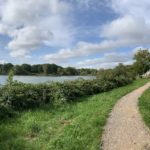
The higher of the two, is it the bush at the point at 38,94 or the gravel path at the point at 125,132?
the bush at the point at 38,94

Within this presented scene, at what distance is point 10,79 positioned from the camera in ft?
56.1

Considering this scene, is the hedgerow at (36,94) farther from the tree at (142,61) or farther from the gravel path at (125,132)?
the tree at (142,61)

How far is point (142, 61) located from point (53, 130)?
165 feet

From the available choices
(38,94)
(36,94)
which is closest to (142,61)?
(38,94)

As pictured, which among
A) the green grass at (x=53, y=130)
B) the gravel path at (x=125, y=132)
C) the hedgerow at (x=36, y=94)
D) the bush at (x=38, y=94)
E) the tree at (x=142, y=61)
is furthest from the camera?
the tree at (x=142, y=61)

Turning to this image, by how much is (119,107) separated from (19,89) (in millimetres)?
5152

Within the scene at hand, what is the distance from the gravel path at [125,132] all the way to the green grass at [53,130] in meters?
0.29

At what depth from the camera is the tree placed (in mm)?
57844

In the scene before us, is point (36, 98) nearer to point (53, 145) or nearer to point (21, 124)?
point (21, 124)

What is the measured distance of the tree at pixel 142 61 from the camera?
57.8 meters

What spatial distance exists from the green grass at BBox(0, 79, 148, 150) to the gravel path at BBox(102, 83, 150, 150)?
0.94ft

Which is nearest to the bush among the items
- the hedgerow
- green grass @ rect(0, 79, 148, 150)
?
the hedgerow

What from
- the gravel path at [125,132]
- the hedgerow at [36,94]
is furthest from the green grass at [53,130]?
the hedgerow at [36,94]

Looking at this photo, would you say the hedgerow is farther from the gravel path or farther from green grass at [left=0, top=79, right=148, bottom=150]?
the gravel path
